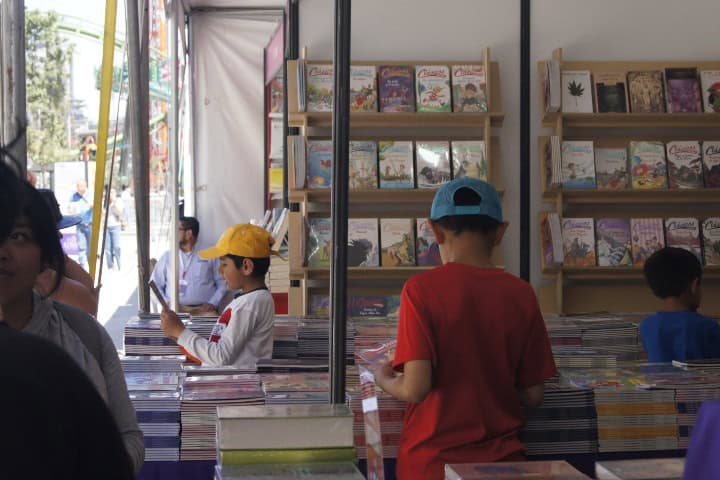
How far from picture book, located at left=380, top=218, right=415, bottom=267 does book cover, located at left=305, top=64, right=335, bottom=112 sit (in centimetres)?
77

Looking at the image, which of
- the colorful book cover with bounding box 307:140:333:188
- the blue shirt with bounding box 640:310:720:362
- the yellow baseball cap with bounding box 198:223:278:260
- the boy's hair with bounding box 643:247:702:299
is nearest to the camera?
the blue shirt with bounding box 640:310:720:362

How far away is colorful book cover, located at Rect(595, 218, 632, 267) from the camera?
557 centimetres

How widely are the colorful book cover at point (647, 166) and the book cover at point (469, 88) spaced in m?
0.98

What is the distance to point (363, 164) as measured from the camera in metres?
5.50

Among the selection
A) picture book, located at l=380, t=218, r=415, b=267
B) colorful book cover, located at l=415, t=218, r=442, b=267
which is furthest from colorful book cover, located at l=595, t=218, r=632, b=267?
picture book, located at l=380, t=218, r=415, b=267

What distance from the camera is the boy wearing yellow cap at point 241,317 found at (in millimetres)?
3346

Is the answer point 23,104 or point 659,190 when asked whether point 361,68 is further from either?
point 23,104

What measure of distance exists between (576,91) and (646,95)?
0.43 m

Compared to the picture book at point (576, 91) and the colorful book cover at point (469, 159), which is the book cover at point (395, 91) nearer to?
the colorful book cover at point (469, 159)

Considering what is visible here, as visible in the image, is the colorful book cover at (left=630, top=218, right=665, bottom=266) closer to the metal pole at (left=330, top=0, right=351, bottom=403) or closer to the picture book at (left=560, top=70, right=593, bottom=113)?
the picture book at (left=560, top=70, right=593, bottom=113)

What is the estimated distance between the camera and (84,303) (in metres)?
3.05

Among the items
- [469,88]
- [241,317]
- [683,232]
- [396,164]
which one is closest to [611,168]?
[683,232]

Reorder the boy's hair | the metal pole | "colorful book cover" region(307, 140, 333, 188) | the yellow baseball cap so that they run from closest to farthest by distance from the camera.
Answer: the metal pole → the boy's hair → the yellow baseball cap → "colorful book cover" region(307, 140, 333, 188)

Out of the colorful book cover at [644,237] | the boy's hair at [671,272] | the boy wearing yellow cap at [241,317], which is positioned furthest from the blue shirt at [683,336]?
the colorful book cover at [644,237]
